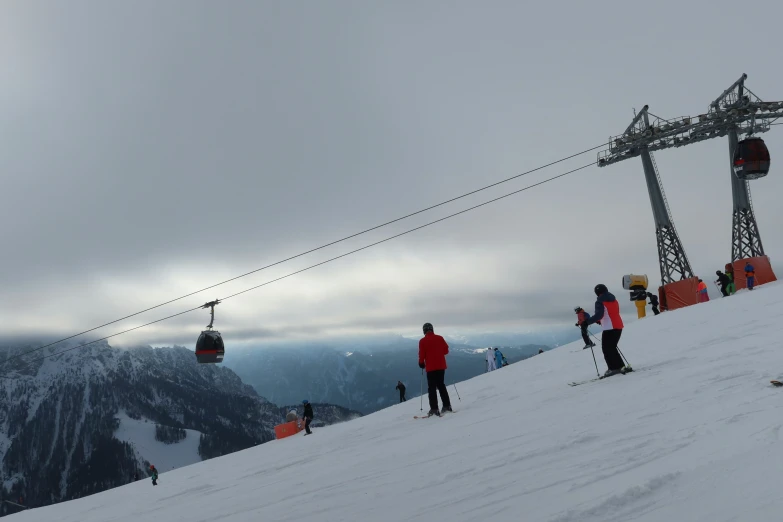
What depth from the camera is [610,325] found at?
950 cm

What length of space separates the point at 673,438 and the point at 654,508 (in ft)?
5.74

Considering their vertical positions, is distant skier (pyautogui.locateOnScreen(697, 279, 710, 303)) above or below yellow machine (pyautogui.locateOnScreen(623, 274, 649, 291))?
below

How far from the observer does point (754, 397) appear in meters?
5.52

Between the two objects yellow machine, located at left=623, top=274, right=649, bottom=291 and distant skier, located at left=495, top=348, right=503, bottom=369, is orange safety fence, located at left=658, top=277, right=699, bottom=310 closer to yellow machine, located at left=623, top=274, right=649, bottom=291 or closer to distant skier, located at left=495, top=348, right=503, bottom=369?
yellow machine, located at left=623, top=274, right=649, bottom=291

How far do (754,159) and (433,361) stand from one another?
26982mm

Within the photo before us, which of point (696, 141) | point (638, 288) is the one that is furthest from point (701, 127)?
point (638, 288)

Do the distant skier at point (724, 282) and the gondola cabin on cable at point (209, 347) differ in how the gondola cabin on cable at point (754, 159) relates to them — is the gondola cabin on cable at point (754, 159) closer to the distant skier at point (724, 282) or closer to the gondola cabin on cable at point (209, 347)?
the distant skier at point (724, 282)

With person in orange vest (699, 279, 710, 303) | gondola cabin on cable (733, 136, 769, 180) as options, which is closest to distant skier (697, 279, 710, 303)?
person in orange vest (699, 279, 710, 303)

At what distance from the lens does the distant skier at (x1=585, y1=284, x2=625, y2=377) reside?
948 centimetres

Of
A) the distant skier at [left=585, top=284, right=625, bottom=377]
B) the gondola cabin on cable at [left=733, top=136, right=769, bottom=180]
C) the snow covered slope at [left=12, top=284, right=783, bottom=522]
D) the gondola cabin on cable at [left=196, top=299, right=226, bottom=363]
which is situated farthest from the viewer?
the gondola cabin on cable at [left=733, top=136, right=769, bottom=180]

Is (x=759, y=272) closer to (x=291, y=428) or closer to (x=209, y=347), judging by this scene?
(x=291, y=428)

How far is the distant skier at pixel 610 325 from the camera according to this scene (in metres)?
9.48

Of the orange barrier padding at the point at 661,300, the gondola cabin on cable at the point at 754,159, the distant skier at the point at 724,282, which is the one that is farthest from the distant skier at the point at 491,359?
the gondola cabin on cable at the point at 754,159

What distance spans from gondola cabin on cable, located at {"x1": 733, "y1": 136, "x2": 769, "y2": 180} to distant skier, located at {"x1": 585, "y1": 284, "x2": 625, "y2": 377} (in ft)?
78.6
